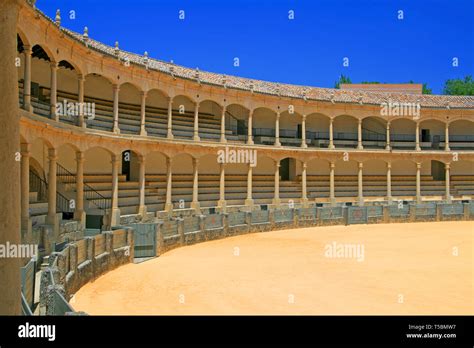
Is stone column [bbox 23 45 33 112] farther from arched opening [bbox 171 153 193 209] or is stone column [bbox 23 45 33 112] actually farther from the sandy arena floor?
arched opening [bbox 171 153 193 209]

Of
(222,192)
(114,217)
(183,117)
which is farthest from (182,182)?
(114,217)

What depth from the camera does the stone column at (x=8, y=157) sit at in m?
4.05

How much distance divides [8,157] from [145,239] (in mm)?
13986

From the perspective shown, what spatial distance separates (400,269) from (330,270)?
2310mm

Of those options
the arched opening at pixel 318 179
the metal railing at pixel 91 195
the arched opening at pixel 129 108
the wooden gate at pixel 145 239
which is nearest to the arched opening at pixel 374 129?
the arched opening at pixel 318 179

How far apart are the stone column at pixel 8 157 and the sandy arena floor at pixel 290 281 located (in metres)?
6.56

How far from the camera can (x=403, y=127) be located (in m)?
41.6

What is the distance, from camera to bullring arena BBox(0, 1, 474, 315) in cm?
1169

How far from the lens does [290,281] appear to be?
13.7 m

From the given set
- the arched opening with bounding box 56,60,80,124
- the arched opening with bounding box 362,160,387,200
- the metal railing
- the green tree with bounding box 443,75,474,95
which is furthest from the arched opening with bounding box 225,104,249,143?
the green tree with bounding box 443,75,474,95

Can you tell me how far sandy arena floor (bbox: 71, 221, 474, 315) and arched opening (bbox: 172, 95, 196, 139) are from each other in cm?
1008

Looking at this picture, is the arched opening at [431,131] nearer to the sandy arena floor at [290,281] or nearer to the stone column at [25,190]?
the sandy arena floor at [290,281]

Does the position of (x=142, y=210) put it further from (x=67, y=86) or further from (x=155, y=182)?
(x=67, y=86)
